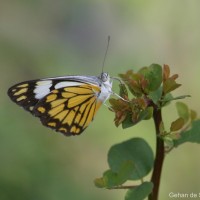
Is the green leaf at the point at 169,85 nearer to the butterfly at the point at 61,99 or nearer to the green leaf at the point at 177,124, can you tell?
the green leaf at the point at 177,124

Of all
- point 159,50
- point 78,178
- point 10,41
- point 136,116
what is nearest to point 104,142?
point 78,178

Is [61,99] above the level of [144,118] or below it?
above

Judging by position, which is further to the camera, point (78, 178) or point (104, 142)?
point (104, 142)

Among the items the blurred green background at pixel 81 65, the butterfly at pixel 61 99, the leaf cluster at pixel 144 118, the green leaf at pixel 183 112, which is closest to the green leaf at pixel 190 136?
the leaf cluster at pixel 144 118

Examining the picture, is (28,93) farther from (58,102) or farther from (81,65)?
(81,65)

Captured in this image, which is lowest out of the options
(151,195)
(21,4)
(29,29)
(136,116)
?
(151,195)

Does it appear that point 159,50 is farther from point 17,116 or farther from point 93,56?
point 17,116

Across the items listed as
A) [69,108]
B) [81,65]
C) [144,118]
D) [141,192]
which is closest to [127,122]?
[144,118]
